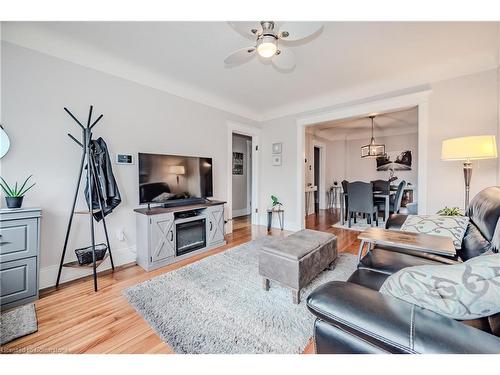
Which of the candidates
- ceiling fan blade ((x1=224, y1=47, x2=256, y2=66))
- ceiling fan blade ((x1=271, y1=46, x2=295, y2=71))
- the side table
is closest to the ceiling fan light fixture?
ceiling fan blade ((x1=224, y1=47, x2=256, y2=66))

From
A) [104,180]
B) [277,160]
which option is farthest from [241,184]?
[104,180]

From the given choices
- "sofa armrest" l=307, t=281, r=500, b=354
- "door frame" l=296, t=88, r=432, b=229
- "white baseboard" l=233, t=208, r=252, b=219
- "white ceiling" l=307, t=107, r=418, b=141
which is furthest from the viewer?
"white baseboard" l=233, t=208, r=252, b=219

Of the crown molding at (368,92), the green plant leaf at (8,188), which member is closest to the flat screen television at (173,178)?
the green plant leaf at (8,188)

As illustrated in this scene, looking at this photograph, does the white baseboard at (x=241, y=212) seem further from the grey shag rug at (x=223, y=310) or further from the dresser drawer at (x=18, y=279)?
the dresser drawer at (x=18, y=279)

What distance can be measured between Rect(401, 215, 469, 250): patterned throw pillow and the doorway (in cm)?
373

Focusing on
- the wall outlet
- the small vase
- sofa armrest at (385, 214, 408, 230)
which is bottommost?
the wall outlet

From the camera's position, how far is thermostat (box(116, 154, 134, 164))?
2535mm

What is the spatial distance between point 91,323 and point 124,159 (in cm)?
172

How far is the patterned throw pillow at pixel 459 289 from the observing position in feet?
2.31

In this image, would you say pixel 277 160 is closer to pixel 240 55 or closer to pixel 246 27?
pixel 240 55

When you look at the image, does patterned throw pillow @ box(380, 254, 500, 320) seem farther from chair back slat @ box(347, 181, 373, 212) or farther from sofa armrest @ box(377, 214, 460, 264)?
chair back slat @ box(347, 181, 373, 212)

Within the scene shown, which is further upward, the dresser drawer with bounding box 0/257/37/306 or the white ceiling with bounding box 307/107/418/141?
the white ceiling with bounding box 307/107/418/141

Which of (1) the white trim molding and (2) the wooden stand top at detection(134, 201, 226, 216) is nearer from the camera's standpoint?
(2) the wooden stand top at detection(134, 201, 226, 216)
